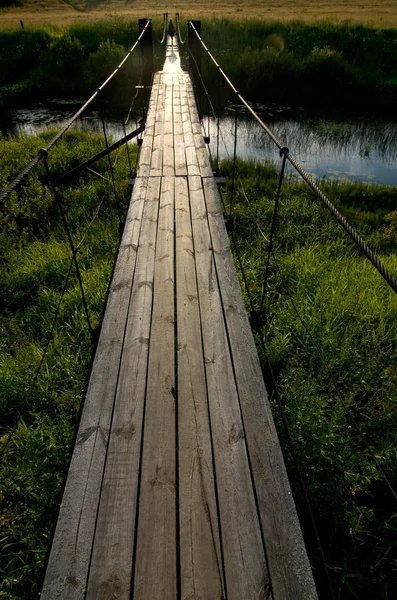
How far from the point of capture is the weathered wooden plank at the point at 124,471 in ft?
4.12

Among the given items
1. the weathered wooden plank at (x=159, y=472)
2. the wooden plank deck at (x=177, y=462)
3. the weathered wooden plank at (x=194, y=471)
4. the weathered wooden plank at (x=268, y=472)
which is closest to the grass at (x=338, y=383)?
the weathered wooden plank at (x=268, y=472)

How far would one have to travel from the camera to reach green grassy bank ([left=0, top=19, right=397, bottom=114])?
1334 centimetres

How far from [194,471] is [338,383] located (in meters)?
1.74

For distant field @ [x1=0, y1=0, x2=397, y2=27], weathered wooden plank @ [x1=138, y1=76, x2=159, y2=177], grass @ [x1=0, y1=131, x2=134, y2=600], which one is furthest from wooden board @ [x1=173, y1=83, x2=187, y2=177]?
distant field @ [x1=0, y1=0, x2=397, y2=27]

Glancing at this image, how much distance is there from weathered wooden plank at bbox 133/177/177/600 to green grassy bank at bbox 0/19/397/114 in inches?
492

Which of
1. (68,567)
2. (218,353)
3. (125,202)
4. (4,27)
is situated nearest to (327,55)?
(125,202)

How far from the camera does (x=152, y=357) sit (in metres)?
2.05

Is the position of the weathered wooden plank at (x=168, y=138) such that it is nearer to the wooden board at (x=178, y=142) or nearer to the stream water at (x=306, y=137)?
the wooden board at (x=178, y=142)

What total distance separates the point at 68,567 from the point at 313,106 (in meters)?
14.0

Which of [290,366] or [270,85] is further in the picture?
[270,85]

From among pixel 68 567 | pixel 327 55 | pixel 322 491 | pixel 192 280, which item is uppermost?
pixel 327 55

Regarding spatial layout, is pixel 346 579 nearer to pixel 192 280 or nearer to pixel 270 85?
pixel 192 280

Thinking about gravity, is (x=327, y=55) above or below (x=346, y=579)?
above

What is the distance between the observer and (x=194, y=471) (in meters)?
1.54
